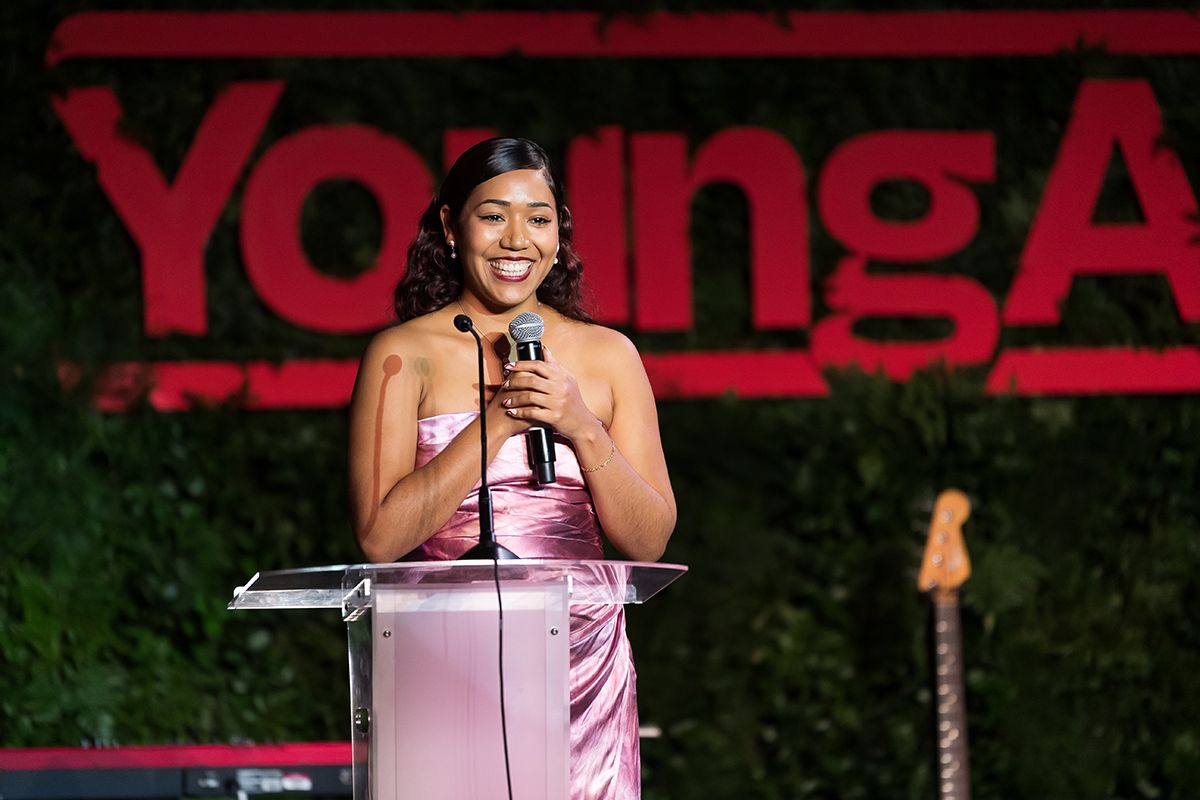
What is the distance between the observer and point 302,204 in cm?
488

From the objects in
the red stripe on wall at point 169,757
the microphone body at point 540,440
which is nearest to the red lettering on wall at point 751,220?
the red stripe on wall at point 169,757

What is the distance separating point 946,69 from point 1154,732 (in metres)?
2.09

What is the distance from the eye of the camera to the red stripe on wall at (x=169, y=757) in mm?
3664

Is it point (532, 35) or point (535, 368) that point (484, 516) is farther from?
point (532, 35)

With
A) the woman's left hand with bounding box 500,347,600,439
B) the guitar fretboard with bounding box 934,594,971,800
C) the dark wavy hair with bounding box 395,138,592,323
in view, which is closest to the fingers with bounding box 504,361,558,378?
the woman's left hand with bounding box 500,347,600,439

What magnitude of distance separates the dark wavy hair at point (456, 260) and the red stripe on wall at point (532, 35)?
257 centimetres

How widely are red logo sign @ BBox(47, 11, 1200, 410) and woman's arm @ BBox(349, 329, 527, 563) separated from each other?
2653 mm

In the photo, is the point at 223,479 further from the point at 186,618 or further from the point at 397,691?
the point at 397,691

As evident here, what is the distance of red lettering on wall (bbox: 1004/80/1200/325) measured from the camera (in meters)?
4.92

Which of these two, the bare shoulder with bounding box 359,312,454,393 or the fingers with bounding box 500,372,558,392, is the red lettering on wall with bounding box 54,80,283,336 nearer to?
the bare shoulder with bounding box 359,312,454,393

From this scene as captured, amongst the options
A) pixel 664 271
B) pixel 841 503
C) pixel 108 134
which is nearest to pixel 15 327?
pixel 108 134

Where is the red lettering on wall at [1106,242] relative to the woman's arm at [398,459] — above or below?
above

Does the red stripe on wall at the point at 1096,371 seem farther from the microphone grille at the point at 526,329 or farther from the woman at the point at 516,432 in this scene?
the microphone grille at the point at 526,329

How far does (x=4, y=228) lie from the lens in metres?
4.76
